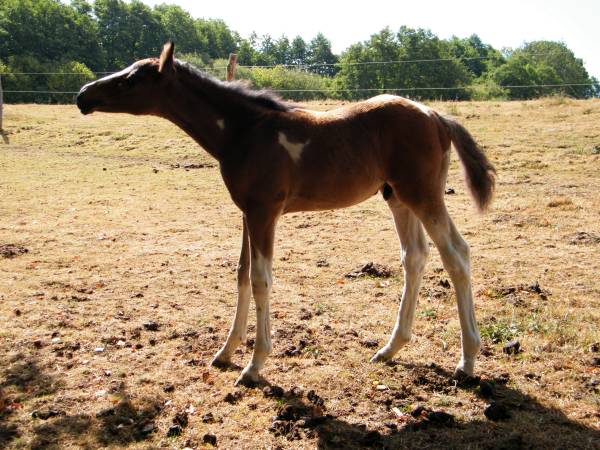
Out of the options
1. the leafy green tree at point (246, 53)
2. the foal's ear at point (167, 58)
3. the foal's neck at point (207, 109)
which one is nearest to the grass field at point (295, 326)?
the foal's neck at point (207, 109)

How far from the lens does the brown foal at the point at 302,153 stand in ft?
13.6

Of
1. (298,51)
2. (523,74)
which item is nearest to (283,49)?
(298,51)

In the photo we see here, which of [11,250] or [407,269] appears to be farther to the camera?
[11,250]

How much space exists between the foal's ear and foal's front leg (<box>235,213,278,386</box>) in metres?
1.43

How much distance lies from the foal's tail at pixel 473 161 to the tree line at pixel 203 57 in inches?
1160

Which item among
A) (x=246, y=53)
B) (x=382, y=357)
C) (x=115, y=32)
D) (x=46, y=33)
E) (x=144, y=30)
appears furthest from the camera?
(x=246, y=53)

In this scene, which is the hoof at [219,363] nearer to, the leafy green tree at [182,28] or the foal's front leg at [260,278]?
the foal's front leg at [260,278]

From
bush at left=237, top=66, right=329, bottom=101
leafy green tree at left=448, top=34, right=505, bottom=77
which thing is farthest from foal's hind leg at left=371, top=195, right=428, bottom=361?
leafy green tree at left=448, top=34, right=505, bottom=77

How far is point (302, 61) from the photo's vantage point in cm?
12106

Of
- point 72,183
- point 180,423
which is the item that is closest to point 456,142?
point 180,423

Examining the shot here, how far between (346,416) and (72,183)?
11.3 metres

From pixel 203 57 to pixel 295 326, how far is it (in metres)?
62.7

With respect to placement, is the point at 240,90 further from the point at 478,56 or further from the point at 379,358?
the point at 478,56

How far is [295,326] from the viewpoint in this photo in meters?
5.34
